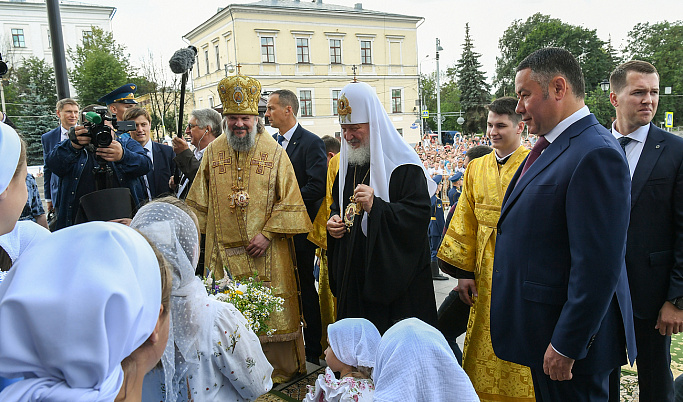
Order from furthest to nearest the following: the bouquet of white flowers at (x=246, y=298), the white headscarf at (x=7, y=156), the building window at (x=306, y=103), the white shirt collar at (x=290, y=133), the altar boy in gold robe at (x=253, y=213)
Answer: the building window at (x=306, y=103) → the white shirt collar at (x=290, y=133) → the altar boy in gold robe at (x=253, y=213) → the bouquet of white flowers at (x=246, y=298) → the white headscarf at (x=7, y=156)

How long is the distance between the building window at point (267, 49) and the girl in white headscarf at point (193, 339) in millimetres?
41623

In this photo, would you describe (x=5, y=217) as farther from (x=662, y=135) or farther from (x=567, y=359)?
(x=662, y=135)

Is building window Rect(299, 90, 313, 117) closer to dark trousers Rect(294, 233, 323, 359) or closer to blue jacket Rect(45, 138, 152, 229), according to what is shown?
dark trousers Rect(294, 233, 323, 359)

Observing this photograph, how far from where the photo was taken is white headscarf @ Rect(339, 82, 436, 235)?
364 cm

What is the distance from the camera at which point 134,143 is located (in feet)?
13.7

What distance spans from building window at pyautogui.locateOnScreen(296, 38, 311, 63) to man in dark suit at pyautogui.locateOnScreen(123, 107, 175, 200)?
39604mm

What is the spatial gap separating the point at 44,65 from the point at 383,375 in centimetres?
4396

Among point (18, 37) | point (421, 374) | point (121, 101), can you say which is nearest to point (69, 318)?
point (421, 374)

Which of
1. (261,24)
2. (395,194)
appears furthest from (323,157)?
(261,24)

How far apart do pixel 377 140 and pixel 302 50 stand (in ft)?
138

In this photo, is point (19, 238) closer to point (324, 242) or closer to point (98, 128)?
point (98, 128)

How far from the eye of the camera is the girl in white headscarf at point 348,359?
2.60m

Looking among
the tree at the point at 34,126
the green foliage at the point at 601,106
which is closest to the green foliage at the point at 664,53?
the green foliage at the point at 601,106

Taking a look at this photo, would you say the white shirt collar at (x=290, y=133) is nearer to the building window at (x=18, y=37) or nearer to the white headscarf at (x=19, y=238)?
the white headscarf at (x=19, y=238)
